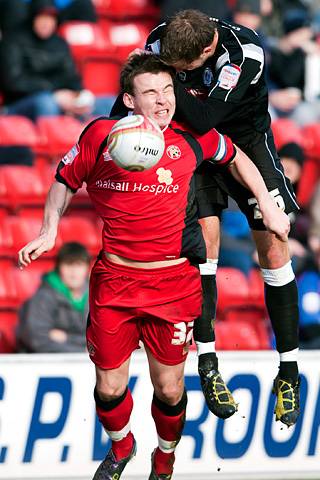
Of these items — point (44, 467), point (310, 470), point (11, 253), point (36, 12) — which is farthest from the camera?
point (36, 12)

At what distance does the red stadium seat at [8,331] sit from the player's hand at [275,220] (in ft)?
11.0

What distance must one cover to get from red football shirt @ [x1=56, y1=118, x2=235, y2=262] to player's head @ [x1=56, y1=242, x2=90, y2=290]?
2903 mm

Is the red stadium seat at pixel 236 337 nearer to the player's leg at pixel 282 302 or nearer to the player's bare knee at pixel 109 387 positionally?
the player's leg at pixel 282 302

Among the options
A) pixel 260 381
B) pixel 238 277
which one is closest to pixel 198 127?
pixel 260 381

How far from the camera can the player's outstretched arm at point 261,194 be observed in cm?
609

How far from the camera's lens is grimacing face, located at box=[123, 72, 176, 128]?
5715 millimetres

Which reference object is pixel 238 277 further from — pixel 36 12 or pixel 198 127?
pixel 198 127

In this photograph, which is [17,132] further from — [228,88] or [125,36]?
[228,88]

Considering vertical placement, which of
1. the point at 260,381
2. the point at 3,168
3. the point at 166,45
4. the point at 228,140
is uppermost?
the point at 166,45

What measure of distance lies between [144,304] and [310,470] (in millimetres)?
2696

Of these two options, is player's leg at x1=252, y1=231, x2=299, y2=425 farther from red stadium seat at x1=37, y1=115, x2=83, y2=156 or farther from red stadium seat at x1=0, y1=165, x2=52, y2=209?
red stadium seat at x1=37, y1=115, x2=83, y2=156

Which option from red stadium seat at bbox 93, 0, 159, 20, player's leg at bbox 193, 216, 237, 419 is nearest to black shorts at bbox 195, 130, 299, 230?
player's leg at bbox 193, 216, 237, 419

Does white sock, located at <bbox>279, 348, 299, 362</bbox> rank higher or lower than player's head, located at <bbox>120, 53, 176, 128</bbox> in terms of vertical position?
lower

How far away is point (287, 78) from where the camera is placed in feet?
38.0
